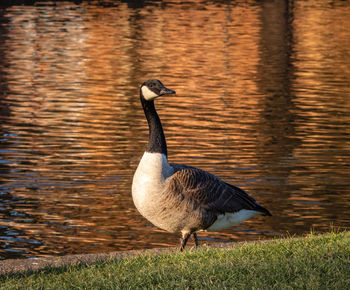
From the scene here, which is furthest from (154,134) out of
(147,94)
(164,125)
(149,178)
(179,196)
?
(164,125)

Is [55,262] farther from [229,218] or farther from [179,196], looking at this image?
[229,218]

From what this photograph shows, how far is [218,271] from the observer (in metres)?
8.45

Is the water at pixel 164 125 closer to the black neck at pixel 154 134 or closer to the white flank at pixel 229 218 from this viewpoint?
the white flank at pixel 229 218

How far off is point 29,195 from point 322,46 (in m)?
30.0

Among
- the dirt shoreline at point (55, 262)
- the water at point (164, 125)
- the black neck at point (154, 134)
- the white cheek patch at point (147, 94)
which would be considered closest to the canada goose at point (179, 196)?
→ the black neck at point (154, 134)

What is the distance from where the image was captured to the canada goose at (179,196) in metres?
9.92

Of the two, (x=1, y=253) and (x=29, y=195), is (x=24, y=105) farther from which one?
(x=1, y=253)

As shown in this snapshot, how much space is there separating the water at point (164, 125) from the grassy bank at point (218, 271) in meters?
3.36

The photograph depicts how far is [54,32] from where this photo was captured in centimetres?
5241

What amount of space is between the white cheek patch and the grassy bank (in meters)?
2.24

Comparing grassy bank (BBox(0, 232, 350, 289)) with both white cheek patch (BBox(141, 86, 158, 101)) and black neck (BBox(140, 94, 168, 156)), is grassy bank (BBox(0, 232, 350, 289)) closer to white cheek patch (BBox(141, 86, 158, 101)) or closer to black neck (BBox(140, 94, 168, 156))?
black neck (BBox(140, 94, 168, 156))

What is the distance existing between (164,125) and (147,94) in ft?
37.3

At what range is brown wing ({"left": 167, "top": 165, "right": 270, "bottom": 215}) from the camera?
397 inches

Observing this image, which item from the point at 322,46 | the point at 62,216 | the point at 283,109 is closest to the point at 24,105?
the point at 283,109
